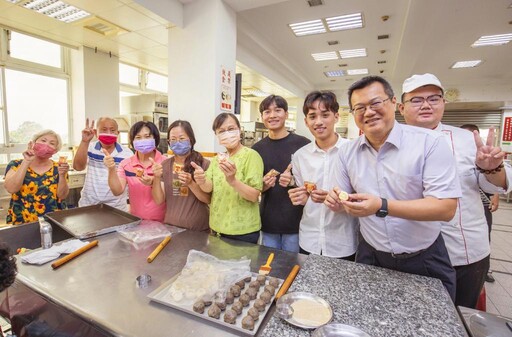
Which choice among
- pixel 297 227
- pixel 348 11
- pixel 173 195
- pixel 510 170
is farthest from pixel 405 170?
pixel 348 11

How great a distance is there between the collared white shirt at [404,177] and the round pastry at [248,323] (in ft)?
2.60

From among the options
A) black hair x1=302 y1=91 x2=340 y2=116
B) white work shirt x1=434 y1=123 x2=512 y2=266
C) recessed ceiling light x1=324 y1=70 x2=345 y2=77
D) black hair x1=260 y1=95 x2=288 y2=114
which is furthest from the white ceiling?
white work shirt x1=434 y1=123 x2=512 y2=266

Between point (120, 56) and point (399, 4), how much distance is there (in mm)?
5546

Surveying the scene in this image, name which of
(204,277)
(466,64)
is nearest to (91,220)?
(204,277)

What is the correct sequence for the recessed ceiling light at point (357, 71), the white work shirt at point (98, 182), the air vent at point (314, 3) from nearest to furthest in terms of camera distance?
1. the white work shirt at point (98, 182)
2. the air vent at point (314, 3)
3. the recessed ceiling light at point (357, 71)

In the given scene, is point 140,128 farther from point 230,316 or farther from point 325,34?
point 325,34

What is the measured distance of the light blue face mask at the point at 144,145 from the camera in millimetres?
2102

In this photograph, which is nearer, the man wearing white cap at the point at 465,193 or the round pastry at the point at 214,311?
the round pastry at the point at 214,311

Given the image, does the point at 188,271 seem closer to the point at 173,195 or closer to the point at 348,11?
the point at 173,195

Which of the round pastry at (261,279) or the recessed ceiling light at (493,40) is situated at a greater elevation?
the recessed ceiling light at (493,40)

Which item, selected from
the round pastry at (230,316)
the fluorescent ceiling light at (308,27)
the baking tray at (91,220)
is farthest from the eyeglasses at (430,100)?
the fluorescent ceiling light at (308,27)

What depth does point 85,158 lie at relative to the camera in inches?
103

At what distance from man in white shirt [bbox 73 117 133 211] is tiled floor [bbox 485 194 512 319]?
3.18 m

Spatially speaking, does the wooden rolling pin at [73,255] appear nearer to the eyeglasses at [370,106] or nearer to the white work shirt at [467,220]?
the eyeglasses at [370,106]
